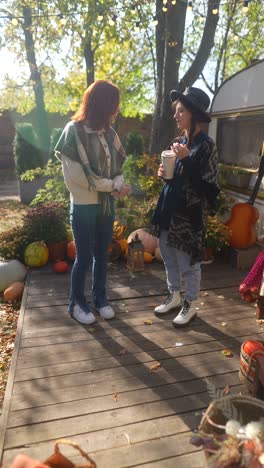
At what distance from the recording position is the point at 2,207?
35.6 ft

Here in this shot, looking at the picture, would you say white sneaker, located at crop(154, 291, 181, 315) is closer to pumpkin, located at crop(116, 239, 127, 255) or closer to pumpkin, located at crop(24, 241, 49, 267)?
pumpkin, located at crop(116, 239, 127, 255)

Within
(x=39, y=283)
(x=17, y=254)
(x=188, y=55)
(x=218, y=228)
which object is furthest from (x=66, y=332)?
(x=188, y=55)

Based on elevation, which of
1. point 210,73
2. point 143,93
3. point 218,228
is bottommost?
point 218,228

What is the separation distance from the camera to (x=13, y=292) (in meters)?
4.48

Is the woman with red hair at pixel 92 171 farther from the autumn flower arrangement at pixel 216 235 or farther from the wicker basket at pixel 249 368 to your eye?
the autumn flower arrangement at pixel 216 235

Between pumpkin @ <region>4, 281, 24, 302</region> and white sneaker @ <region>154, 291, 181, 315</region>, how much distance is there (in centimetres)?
187

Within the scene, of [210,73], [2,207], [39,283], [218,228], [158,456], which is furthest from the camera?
[210,73]

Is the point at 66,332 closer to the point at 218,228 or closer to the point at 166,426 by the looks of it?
the point at 166,426

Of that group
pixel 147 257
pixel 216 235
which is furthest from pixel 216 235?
pixel 147 257

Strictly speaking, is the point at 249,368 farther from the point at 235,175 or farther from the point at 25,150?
the point at 25,150

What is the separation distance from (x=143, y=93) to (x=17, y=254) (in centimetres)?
1716

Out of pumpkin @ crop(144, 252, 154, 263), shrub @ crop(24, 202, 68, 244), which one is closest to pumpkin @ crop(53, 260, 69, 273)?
shrub @ crop(24, 202, 68, 244)

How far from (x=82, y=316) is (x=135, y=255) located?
1561mm

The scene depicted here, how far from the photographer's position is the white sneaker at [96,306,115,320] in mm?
3557
